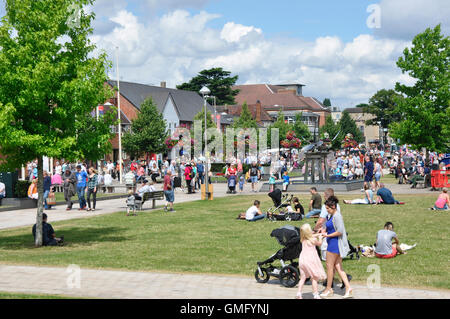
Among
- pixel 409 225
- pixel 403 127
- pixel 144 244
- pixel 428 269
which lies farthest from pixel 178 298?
pixel 403 127

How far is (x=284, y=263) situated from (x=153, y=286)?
2.42 meters

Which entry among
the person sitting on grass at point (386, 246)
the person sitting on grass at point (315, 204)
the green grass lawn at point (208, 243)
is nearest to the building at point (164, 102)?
the green grass lawn at point (208, 243)

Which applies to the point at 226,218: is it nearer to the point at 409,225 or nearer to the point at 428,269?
the point at 409,225

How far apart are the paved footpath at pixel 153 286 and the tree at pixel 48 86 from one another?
3763 millimetres

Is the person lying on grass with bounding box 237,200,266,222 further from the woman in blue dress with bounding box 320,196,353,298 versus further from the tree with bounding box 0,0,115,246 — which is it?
the woman in blue dress with bounding box 320,196,353,298

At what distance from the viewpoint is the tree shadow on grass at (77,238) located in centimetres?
1602

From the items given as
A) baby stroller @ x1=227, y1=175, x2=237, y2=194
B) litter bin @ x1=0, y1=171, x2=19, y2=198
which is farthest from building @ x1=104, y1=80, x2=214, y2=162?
litter bin @ x1=0, y1=171, x2=19, y2=198

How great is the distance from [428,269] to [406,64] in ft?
93.4

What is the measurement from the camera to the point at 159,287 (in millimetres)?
10250

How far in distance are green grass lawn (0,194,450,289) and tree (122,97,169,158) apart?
44.1 meters

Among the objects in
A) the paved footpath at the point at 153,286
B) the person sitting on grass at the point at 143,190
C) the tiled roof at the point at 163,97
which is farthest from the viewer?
the tiled roof at the point at 163,97

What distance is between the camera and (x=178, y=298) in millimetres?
9383

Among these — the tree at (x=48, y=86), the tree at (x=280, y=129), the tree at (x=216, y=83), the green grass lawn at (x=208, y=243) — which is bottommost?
the green grass lawn at (x=208, y=243)

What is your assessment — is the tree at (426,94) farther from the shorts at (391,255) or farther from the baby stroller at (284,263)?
the baby stroller at (284,263)
